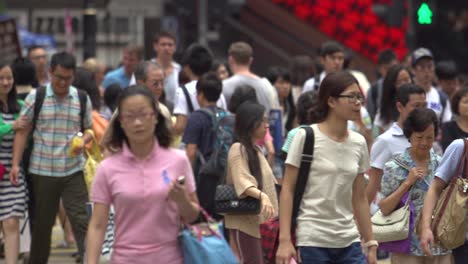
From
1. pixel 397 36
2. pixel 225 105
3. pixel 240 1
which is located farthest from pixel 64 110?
pixel 397 36

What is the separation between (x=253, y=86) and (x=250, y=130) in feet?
9.34

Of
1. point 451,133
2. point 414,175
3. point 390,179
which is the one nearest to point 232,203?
point 390,179

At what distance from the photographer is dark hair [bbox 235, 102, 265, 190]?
9367 millimetres

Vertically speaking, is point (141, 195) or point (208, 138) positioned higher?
point (141, 195)

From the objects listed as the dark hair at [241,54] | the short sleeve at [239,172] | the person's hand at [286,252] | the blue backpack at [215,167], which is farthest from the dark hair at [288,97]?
the person's hand at [286,252]

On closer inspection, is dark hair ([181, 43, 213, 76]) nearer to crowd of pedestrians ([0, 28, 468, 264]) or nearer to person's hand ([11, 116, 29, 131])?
crowd of pedestrians ([0, 28, 468, 264])

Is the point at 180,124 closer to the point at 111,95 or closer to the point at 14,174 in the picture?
the point at 111,95

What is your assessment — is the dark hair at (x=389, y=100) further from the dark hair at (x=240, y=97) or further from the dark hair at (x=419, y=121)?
the dark hair at (x=419, y=121)

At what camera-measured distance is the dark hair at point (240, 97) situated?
36.5 ft

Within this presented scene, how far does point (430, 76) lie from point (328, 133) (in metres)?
5.46

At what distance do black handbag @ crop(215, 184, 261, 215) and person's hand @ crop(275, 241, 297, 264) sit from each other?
1764 millimetres

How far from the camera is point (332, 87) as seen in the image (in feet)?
24.9

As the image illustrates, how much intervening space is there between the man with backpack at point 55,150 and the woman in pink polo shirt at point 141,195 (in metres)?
3.99

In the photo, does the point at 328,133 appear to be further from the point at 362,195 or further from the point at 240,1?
the point at 240,1
